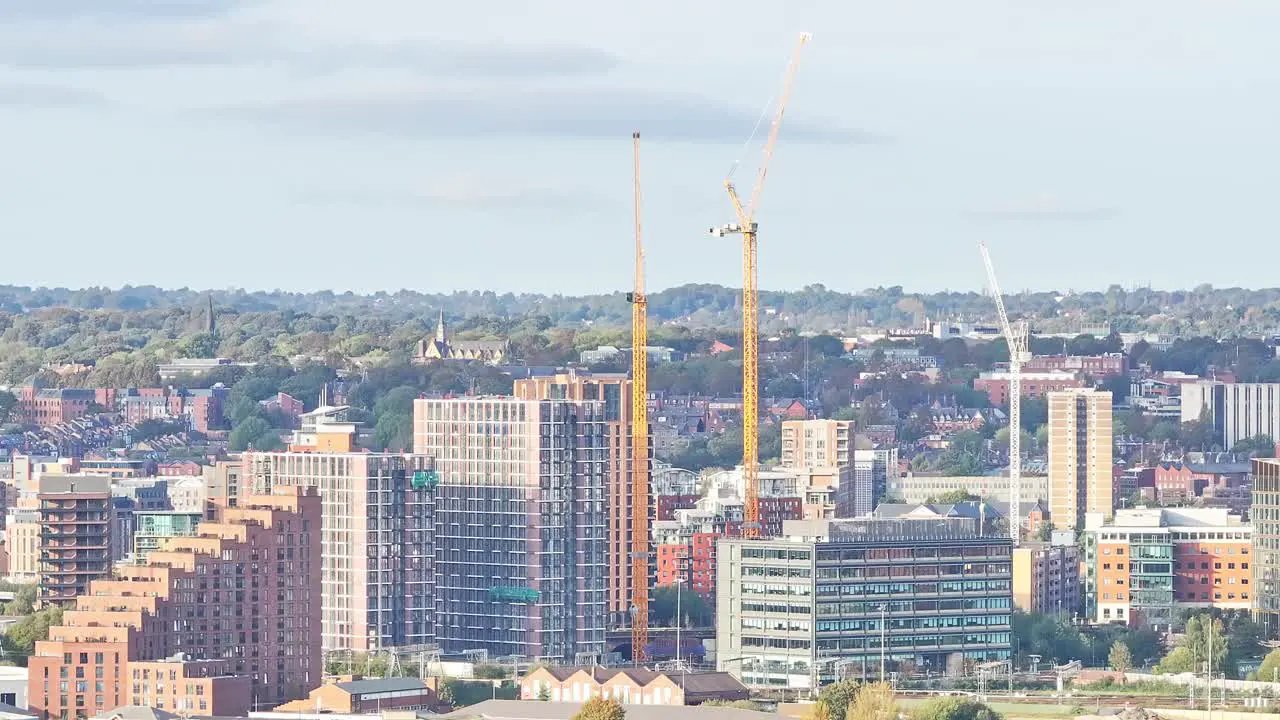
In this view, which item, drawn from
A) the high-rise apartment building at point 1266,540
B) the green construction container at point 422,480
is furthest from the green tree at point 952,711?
the high-rise apartment building at point 1266,540

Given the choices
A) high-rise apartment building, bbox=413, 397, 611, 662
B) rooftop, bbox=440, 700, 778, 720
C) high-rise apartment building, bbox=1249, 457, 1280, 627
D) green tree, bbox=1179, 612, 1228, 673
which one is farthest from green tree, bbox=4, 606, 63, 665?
high-rise apartment building, bbox=1249, 457, 1280, 627

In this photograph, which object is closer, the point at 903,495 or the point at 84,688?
the point at 84,688

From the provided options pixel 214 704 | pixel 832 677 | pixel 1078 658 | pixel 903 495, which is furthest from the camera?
pixel 903 495

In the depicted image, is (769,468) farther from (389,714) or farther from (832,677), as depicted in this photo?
(389,714)

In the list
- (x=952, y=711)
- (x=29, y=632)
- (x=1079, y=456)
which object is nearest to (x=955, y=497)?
(x=1079, y=456)

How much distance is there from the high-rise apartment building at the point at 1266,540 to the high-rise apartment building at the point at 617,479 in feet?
50.4

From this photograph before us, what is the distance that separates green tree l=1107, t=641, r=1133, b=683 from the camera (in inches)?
3858

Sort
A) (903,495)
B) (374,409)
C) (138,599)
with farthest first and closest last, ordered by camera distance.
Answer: (374,409)
(903,495)
(138,599)

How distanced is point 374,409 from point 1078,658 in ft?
282

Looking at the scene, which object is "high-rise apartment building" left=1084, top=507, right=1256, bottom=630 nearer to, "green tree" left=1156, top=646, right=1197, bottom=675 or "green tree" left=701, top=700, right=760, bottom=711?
"green tree" left=1156, top=646, right=1197, bottom=675

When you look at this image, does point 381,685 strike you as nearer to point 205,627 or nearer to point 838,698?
point 205,627

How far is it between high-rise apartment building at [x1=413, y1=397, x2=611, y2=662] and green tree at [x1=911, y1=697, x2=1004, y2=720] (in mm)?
20942

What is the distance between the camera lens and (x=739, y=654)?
93.2 metres

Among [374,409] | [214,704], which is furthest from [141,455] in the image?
[214,704]
